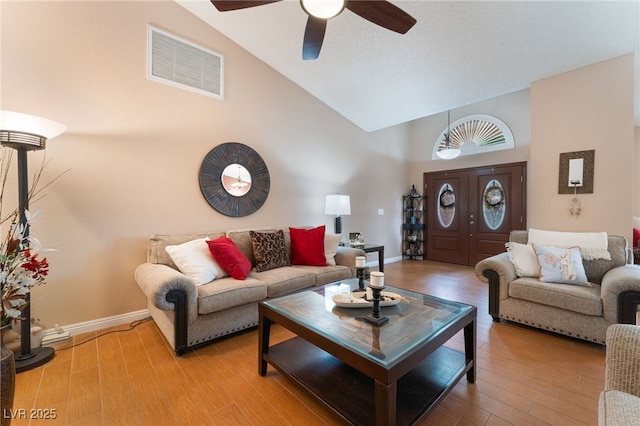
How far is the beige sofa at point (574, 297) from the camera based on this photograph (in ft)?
6.57

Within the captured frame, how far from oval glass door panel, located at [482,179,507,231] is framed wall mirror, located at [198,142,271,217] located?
4.06 meters

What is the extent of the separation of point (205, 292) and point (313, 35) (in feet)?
7.02

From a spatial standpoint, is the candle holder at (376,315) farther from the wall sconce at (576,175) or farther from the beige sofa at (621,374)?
the wall sconce at (576,175)

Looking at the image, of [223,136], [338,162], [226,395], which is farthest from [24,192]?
[338,162]

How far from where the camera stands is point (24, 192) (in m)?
1.88

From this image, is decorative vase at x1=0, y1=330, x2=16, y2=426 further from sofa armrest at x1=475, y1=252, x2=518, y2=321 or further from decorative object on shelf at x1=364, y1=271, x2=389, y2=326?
sofa armrest at x1=475, y1=252, x2=518, y2=321

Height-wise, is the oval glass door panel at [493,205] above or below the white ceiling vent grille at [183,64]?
below

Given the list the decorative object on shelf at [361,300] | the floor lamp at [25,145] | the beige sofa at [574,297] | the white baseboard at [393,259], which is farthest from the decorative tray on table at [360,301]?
the white baseboard at [393,259]

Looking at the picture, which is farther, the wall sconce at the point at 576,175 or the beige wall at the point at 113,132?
A: the wall sconce at the point at 576,175

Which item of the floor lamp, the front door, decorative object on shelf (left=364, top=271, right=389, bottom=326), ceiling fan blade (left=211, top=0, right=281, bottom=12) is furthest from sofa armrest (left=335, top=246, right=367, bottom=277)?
the front door

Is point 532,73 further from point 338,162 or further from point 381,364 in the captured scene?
point 381,364

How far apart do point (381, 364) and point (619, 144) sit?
12.0 feet

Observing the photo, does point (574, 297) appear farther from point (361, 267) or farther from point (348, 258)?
point (348, 258)

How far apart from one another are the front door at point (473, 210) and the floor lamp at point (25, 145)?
5.76 m
